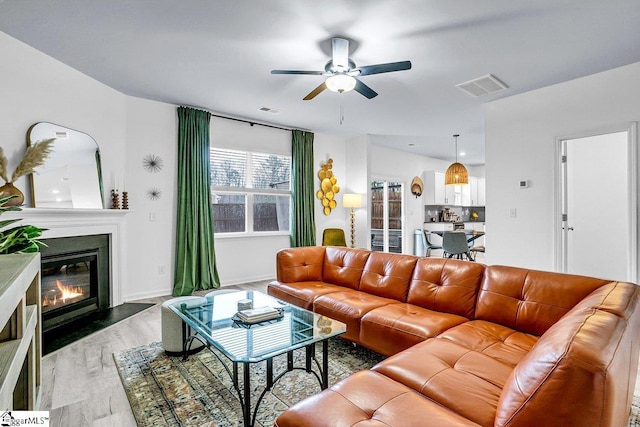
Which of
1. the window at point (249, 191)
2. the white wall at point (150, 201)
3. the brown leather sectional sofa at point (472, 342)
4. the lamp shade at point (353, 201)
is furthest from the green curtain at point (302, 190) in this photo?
the brown leather sectional sofa at point (472, 342)

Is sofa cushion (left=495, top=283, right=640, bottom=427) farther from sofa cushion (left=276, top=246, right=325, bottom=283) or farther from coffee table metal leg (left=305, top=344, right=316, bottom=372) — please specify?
sofa cushion (left=276, top=246, right=325, bottom=283)

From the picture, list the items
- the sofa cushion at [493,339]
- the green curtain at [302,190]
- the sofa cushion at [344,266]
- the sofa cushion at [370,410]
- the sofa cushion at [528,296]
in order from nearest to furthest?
1. the sofa cushion at [370,410]
2. the sofa cushion at [493,339]
3. the sofa cushion at [528,296]
4. the sofa cushion at [344,266]
5. the green curtain at [302,190]

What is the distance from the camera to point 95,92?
3592 mm

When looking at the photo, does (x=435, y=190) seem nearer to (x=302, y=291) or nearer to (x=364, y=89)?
(x=364, y=89)

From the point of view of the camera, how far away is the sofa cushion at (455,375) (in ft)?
4.03

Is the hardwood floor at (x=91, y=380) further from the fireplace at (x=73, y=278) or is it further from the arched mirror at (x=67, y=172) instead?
the arched mirror at (x=67, y=172)

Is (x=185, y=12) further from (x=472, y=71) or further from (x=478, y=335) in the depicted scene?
(x=478, y=335)

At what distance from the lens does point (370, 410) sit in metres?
1.18

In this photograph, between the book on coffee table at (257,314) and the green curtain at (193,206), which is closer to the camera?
the book on coffee table at (257,314)

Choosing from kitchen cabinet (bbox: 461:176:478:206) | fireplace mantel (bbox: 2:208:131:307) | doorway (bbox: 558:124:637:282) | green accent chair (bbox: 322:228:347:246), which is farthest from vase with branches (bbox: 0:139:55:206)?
kitchen cabinet (bbox: 461:176:478:206)

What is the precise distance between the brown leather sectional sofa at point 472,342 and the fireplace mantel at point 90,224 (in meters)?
1.96

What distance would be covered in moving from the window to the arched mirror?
1.53m

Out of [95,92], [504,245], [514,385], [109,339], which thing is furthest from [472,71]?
[109,339]

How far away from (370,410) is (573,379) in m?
0.66
